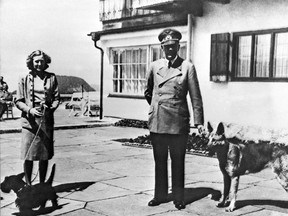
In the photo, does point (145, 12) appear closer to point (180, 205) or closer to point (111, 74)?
point (111, 74)

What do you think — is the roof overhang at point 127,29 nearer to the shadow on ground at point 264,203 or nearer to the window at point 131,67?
the window at point 131,67

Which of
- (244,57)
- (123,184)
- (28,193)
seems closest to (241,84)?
(244,57)

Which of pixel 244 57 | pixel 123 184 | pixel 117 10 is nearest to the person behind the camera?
pixel 123 184

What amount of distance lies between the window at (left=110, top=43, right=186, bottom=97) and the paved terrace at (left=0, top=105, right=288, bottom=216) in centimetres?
291

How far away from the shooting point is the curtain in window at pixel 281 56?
6230 mm

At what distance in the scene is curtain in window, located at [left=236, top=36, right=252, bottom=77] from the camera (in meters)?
6.87

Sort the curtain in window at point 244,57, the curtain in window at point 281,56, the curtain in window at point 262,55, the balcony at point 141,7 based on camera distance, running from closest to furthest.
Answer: the curtain in window at point 281,56 < the curtain in window at point 262,55 < the curtain in window at point 244,57 < the balcony at point 141,7

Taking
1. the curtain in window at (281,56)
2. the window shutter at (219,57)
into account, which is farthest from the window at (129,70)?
the curtain in window at (281,56)

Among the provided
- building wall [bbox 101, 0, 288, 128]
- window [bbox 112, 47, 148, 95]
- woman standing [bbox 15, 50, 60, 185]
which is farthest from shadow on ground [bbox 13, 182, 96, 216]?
window [bbox 112, 47, 148, 95]

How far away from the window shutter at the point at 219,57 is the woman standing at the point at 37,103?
4.25 metres

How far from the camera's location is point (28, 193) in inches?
129

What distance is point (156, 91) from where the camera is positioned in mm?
3326

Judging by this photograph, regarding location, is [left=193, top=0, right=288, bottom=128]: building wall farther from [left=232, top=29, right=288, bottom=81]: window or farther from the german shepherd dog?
the german shepherd dog

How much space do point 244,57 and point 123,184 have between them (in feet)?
12.4
